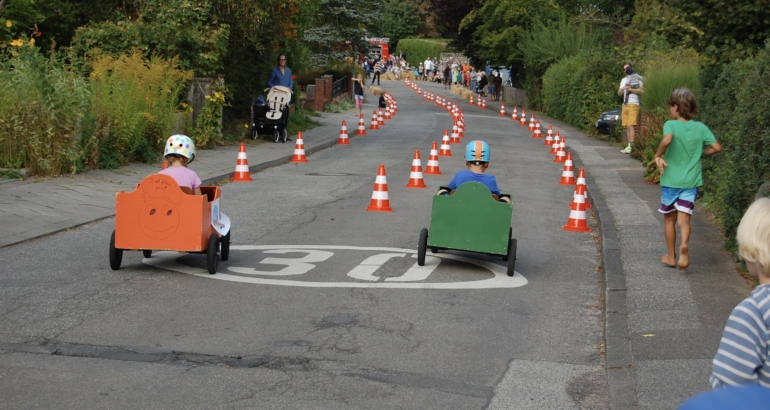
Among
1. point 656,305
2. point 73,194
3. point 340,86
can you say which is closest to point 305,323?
point 656,305

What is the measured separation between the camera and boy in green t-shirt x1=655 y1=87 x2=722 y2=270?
30.5ft

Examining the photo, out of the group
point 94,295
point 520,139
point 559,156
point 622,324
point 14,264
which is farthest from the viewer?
point 520,139

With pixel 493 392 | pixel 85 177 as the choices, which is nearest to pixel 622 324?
pixel 493 392

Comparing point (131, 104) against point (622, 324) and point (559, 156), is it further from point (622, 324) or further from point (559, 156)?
point (622, 324)

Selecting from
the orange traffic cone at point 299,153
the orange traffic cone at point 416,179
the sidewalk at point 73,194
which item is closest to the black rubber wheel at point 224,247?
the sidewalk at point 73,194

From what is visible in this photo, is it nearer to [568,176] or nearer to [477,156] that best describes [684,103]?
[477,156]

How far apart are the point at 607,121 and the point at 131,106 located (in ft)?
51.5

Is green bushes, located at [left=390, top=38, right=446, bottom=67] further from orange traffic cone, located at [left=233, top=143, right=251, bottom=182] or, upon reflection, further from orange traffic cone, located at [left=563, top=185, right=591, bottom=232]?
orange traffic cone, located at [left=563, top=185, right=591, bottom=232]

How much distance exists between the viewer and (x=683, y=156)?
935 centimetres

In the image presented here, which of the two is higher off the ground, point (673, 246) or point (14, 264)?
point (673, 246)

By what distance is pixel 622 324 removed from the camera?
734cm

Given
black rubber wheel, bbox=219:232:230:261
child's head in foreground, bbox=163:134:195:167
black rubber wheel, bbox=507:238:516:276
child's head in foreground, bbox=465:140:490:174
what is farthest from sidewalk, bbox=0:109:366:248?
black rubber wheel, bbox=507:238:516:276

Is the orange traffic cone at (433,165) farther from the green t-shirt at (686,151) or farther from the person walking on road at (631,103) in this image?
the green t-shirt at (686,151)

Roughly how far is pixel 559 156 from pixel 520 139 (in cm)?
763
